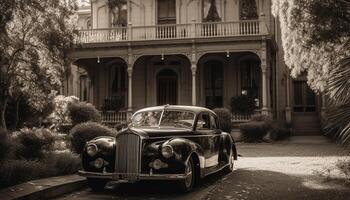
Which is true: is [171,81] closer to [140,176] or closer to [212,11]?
[212,11]

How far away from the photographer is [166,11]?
90.3 feet

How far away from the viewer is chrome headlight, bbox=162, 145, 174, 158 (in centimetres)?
800

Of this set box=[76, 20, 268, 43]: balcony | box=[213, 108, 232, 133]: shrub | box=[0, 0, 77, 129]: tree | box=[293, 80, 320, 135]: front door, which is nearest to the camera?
box=[0, 0, 77, 129]: tree

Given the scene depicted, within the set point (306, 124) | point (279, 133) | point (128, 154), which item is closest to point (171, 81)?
point (279, 133)

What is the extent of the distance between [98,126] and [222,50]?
1273 centimetres

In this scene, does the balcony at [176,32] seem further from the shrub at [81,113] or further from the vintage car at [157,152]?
the vintage car at [157,152]

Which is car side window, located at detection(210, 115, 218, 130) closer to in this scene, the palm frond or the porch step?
the palm frond

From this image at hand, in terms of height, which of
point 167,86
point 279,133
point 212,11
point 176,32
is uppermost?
point 212,11

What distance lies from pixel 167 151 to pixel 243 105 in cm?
1680

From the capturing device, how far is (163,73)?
88.6 feet

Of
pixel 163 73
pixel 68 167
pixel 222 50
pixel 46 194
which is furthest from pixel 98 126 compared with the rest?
pixel 163 73

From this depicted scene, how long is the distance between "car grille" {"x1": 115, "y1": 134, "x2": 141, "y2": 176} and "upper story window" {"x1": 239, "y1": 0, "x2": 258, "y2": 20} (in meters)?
19.5

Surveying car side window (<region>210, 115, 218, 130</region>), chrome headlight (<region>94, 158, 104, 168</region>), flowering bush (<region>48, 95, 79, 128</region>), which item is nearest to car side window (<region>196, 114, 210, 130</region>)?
car side window (<region>210, 115, 218, 130</region>)

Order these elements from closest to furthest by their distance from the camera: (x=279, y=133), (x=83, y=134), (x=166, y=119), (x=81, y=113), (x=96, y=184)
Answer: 1. (x=96, y=184)
2. (x=166, y=119)
3. (x=83, y=134)
4. (x=81, y=113)
5. (x=279, y=133)
